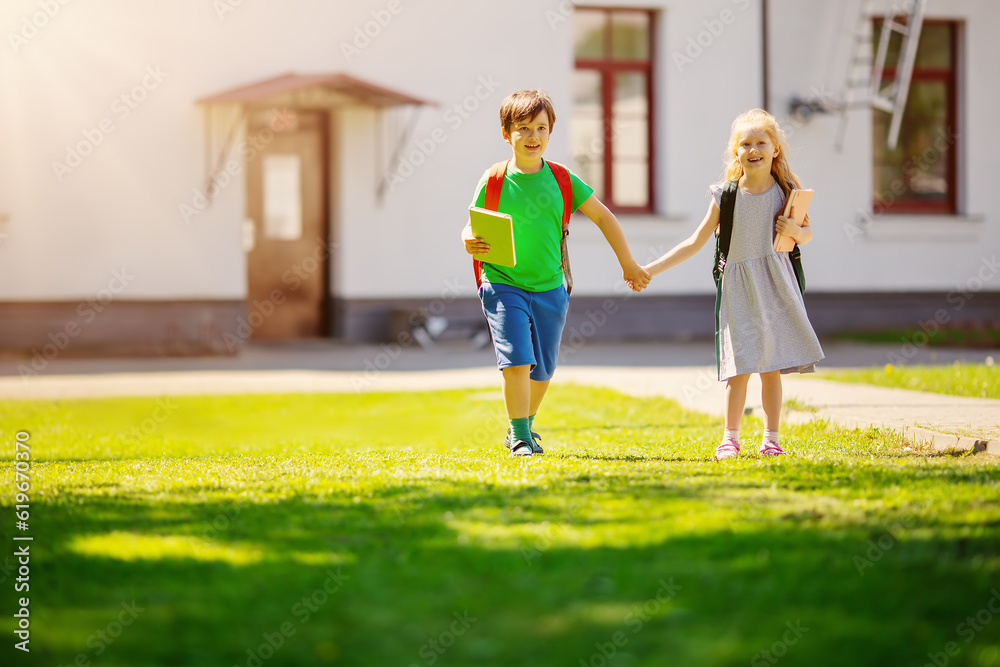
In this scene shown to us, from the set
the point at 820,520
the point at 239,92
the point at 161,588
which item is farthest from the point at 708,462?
the point at 239,92

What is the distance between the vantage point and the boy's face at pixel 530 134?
5.38m

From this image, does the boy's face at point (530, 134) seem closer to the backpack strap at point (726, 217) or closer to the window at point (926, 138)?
the backpack strap at point (726, 217)

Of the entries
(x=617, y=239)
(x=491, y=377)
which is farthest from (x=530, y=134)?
(x=491, y=377)

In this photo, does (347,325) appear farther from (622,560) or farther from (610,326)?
(622,560)

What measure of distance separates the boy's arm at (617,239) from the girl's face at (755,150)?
69 centimetres

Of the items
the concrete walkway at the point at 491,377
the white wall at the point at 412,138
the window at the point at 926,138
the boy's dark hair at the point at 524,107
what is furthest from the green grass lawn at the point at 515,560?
the window at the point at 926,138

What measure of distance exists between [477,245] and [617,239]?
30.0 inches

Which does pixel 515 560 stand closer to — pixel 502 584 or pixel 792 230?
pixel 502 584

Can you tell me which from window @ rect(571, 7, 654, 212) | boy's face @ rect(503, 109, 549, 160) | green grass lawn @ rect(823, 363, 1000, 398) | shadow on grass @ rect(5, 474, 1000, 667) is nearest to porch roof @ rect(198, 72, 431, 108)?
window @ rect(571, 7, 654, 212)

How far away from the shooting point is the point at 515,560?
313cm

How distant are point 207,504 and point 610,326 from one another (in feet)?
36.0

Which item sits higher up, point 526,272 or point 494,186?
point 494,186

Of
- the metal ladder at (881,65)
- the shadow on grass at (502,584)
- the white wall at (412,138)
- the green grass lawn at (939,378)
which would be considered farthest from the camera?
the metal ladder at (881,65)

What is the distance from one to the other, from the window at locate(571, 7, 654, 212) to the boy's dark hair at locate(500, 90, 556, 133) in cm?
914
